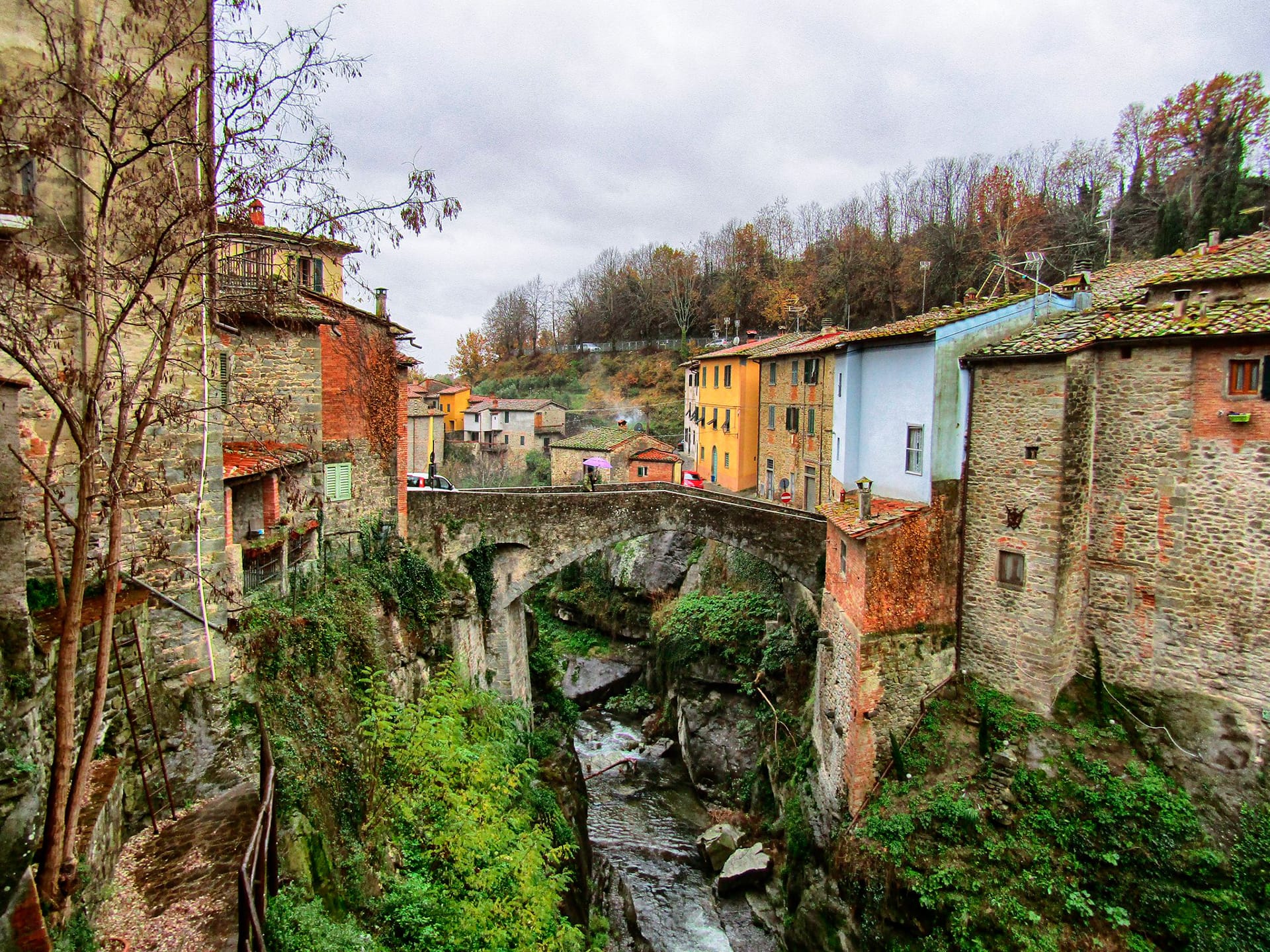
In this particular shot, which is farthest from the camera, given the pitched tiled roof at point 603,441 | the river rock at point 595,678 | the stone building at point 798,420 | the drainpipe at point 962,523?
the pitched tiled roof at point 603,441

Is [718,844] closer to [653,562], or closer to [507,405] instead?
Answer: [653,562]

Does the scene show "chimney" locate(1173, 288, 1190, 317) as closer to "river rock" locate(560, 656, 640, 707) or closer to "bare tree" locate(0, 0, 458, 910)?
"bare tree" locate(0, 0, 458, 910)

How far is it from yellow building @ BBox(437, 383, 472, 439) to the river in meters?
30.4

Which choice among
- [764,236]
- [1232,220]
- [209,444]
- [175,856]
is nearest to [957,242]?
[1232,220]

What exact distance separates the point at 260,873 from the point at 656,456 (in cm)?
3144

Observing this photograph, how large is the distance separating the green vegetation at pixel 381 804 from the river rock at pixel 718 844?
5.72 m

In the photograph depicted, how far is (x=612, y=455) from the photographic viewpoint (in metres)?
37.2

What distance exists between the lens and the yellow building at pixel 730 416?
1248 inches

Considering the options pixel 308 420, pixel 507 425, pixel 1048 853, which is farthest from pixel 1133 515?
pixel 507 425

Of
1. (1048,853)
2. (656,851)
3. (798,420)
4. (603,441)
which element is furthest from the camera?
(603,441)

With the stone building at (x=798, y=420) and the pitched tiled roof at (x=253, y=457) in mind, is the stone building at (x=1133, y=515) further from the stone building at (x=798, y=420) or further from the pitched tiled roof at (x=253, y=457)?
the pitched tiled roof at (x=253, y=457)

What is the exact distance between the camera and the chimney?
1278cm

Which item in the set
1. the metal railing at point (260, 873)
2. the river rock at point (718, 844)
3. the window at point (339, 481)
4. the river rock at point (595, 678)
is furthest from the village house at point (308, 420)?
the river rock at point (595, 678)

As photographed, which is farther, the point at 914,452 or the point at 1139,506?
the point at 914,452
